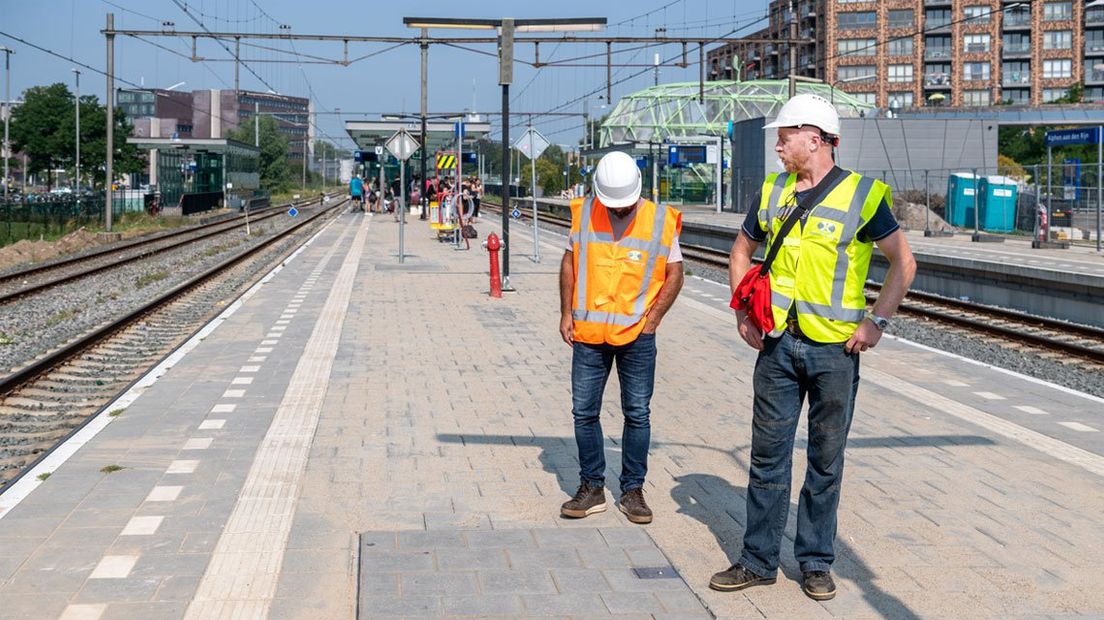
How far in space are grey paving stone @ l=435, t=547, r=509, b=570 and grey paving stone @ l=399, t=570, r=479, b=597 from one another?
10cm

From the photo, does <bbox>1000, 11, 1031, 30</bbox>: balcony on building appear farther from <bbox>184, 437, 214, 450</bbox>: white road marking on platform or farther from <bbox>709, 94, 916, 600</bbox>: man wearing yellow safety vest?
<bbox>709, 94, 916, 600</bbox>: man wearing yellow safety vest

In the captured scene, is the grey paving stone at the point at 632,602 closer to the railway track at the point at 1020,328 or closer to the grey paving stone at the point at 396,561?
the grey paving stone at the point at 396,561

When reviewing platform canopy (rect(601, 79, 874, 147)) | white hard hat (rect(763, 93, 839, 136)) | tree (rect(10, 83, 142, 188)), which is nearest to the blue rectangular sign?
white hard hat (rect(763, 93, 839, 136))

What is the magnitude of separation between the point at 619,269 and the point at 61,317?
43.2 ft

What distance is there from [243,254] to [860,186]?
86.6ft

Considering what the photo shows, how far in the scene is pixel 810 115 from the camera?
5.16 metres

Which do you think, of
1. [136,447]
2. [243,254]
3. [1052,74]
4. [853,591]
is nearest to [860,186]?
[853,591]

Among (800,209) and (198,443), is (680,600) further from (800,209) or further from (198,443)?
(198,443)

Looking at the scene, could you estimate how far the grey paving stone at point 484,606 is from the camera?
485cm

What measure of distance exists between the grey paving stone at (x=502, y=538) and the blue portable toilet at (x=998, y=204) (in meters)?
32.2

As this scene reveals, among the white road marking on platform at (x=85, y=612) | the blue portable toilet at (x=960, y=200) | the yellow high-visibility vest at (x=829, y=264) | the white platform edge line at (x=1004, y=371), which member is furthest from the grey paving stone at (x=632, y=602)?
the blue portable toilet at (x=960, y=200)

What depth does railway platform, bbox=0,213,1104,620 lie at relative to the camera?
16.7ft

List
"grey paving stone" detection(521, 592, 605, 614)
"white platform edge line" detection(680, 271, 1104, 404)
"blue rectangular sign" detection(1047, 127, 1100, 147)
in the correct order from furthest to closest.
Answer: "blue rectangular sign" detection(1047, 127, 1100, 147) < "white platform edge line" detection(680, 271, 1104, 404) < "grey paving stone" detection(521, 592, 605, 614)

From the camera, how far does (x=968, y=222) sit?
3928 cm
